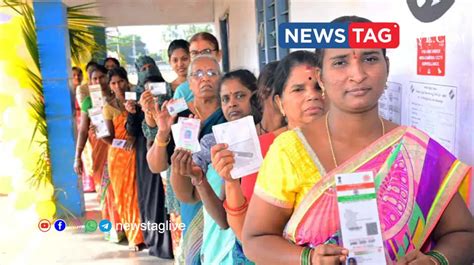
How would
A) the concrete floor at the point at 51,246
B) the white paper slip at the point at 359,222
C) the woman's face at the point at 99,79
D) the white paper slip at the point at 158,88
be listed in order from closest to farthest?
the white paper slip at the point at 359,222, the white paper slip at the point at 158,88, the concrete floor at the point at 51,246, the woman's face at the point at 99,79

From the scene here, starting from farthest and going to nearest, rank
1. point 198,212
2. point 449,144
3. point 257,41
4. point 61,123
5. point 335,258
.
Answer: point 257,41 < point 61,123 < point 198,212 < point 449,144 < point 335,258

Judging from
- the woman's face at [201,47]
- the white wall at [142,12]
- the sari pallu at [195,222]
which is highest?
the white wall at [142,12]

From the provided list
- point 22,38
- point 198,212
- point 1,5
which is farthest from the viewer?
point 22,38

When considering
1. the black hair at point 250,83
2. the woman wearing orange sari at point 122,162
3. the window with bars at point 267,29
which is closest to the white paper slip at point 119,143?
the woman wearing orange sari at point 122,162

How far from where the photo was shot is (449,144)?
1194 millimetres

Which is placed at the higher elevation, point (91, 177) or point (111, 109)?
point (111, 109)

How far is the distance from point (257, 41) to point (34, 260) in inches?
77.2

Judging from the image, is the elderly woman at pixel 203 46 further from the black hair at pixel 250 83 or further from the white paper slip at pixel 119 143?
the white paper slip at pixel 119 143

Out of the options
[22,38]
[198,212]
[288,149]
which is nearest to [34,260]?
[22,38]

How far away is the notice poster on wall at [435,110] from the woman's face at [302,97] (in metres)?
0.26

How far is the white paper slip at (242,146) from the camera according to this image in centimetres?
115

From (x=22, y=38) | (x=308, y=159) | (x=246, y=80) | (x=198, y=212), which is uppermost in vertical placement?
(x=22, y=38)

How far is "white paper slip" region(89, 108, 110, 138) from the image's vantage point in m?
2.86

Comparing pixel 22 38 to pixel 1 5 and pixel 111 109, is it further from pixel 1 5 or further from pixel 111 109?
pixel 111 109
